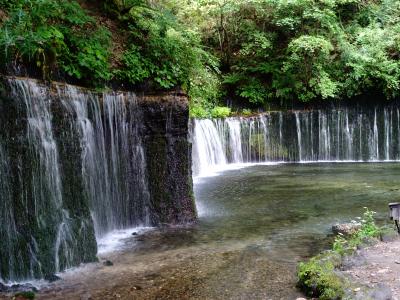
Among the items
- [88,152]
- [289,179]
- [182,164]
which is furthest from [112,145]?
[289,179]

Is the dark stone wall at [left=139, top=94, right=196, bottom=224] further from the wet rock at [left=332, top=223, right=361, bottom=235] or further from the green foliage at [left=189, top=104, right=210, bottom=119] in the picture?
the green foliage at [left=189, top=104, right=210, bottom=119]

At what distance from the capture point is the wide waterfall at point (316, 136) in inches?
870

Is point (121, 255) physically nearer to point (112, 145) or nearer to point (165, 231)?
point (165, 231)

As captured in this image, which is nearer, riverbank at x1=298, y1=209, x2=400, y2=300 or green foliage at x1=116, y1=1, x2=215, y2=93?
riverbank at x1=298, y1=209, x2=400, y2=300

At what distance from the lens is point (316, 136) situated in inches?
901

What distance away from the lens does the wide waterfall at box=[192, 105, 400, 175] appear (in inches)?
870

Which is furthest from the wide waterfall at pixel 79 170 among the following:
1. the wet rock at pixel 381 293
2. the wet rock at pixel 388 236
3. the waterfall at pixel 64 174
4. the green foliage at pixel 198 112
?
the green foliage at pixel 198 112

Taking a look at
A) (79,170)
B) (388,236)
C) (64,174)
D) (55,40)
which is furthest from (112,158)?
(388,236)

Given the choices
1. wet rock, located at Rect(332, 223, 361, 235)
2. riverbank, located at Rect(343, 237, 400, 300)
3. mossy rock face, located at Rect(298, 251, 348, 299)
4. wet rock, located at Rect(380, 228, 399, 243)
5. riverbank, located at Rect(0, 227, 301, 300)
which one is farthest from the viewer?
wet rock, located at Rect(332, 223, 361, 235)

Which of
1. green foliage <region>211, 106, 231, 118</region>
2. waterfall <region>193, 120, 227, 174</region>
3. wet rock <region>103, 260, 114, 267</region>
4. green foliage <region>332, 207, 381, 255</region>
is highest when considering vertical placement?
green foliage <region>211, 106, 231, 118</region>

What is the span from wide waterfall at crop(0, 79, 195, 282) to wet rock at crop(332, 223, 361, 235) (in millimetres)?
2847

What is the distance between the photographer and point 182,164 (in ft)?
30.2

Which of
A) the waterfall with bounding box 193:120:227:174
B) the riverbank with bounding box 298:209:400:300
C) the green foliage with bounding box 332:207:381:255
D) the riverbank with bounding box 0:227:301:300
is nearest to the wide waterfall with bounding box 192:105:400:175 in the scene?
the waterfall with bounding box 193:120:227:174

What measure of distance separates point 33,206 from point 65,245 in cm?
80
